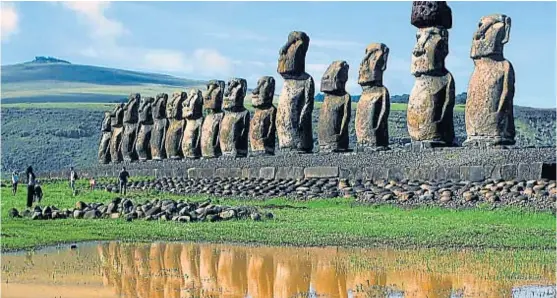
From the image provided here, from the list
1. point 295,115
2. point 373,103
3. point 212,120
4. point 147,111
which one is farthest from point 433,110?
point 147,111

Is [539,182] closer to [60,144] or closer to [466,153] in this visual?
[466,153]

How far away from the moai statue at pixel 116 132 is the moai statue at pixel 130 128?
754 millimetres

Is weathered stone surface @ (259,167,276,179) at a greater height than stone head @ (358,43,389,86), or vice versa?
stone head @ (358,43,389,86)

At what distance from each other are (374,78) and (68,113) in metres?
65.9

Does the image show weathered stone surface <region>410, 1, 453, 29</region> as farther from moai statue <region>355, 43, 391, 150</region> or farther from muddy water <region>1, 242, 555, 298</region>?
muddy water <region>1, 242, 555, 298</region>

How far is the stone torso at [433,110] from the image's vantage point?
74.4ft

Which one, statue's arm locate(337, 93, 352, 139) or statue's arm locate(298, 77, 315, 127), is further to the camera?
statue's arm locate(298, 77, 315, 127)

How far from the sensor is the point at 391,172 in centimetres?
2234

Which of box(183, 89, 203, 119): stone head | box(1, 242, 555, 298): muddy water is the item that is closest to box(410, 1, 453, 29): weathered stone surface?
box(1, 242, 555, 298): muddy water

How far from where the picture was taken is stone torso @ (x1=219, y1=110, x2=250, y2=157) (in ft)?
99.1

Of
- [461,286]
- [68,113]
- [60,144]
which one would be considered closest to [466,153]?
[461,286]

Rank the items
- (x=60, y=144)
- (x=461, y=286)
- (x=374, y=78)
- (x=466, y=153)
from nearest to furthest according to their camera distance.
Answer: (x=461, y=286) < (x=466, y=153) < (x=374, y=78) < (x=60, y=144)

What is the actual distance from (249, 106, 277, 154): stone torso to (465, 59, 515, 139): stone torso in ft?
26.5

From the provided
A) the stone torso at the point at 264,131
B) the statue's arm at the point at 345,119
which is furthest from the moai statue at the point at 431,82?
the stone torso at the point at 264,131
